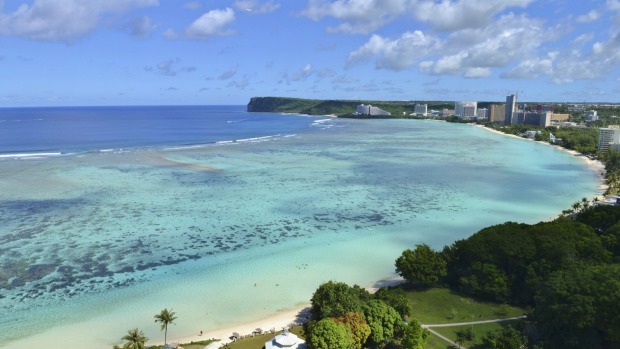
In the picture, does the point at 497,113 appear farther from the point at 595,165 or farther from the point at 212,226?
the point at 212,226

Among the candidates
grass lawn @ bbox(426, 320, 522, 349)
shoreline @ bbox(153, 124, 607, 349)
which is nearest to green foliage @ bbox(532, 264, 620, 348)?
grass lawn @ bbox(426, 320, 522, 349)

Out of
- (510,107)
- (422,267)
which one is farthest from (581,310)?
(510,107)

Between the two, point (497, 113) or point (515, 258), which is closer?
point (515, 258)

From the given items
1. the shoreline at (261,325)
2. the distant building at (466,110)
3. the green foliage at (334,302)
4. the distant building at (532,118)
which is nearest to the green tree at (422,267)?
the shoreline at (261,325)

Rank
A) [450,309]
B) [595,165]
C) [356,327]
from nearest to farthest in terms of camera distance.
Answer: [356,327]
[450,309]
[595,165]

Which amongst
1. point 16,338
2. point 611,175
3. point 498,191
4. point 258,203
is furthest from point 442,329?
point 611,175

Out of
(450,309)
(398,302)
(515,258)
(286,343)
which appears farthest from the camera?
(515,258)

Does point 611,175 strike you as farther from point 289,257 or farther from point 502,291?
point 289,257
